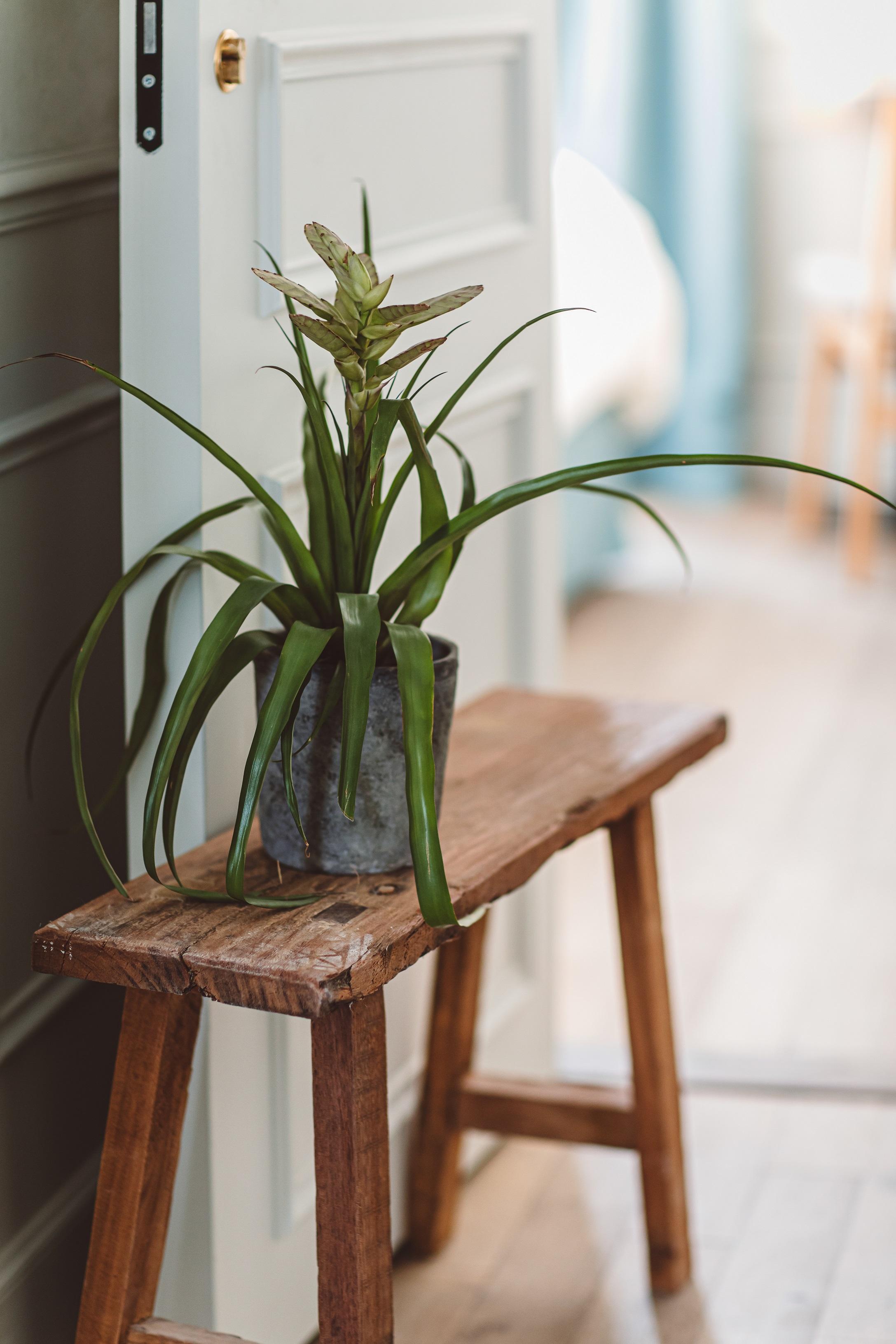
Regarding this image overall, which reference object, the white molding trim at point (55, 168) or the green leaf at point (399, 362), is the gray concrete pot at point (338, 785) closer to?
the green leaf at point (399, 362)

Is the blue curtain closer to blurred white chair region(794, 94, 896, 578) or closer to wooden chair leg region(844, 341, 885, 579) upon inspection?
blurred white chair region(794, 94, 896, 578)

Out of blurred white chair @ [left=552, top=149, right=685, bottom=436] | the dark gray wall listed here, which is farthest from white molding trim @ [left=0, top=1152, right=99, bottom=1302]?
blurred white chair @ [left=552, top=149, right=685, bottom=436]

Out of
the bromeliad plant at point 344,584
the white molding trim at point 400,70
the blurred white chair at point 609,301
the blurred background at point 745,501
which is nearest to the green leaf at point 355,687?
the bromeliad plant at point 344,584

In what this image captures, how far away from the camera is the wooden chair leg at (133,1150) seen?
106 cm

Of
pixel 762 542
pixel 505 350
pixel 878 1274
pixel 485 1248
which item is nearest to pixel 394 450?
pixel 505 350

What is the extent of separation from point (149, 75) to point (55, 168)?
0.41 ft

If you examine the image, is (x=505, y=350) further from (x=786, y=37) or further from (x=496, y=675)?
(x=786, y=37)

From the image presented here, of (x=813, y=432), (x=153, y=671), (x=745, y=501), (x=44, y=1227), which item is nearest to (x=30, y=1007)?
(x=44, y=1227)

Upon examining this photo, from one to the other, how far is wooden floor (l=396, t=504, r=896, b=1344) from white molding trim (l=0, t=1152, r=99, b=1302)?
1.15 ft

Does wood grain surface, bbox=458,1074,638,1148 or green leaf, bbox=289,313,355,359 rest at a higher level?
green leaf, bbox=289,313,355,359

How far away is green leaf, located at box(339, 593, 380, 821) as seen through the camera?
3.12 feet

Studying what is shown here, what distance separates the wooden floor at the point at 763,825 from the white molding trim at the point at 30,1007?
0.84 meters

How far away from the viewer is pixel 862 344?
4.12 metres

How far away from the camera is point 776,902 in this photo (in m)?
2.44
